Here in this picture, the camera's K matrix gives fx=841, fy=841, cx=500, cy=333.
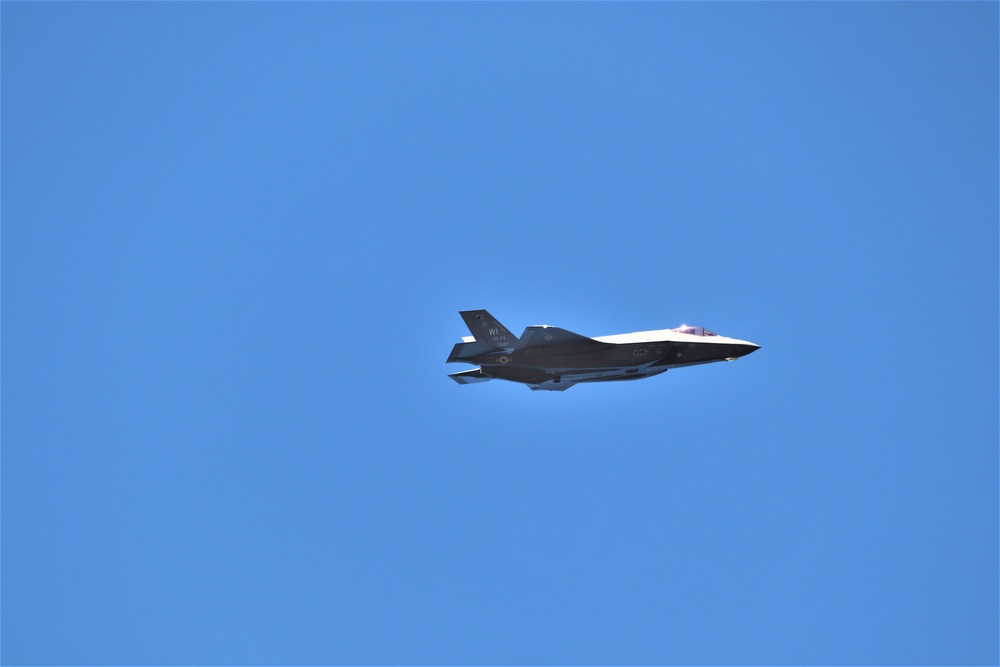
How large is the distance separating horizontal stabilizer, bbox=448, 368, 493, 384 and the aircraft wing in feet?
10.5

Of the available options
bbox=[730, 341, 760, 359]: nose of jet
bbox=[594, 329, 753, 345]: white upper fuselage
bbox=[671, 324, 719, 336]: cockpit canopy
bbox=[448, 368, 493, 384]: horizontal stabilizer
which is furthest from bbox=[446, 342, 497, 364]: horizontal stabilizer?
bbox=[730, 341, 760, 359]: nose of jet

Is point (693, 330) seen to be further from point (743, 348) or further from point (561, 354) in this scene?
point (561, 354)

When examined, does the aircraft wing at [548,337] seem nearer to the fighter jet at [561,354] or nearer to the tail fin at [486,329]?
the fighter jet at [561,354]

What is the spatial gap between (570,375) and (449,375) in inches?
266

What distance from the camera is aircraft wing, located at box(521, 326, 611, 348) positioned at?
44344 mm

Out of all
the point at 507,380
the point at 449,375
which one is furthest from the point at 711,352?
the point at 449,375

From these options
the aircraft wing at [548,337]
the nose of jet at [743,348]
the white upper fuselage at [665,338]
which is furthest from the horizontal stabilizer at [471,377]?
the nose of jet at [743,348]

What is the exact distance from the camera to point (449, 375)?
4712 cm

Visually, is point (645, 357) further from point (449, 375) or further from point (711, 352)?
point (449, 375)

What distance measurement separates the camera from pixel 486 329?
150 feet

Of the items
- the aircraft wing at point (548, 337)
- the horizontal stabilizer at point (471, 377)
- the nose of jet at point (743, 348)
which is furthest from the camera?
the nose of jet at point (743, 348)

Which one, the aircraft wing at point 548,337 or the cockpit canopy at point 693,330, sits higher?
the cockpit canopy at point 693,330

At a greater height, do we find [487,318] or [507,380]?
[487,318]

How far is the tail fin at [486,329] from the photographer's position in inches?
1789
